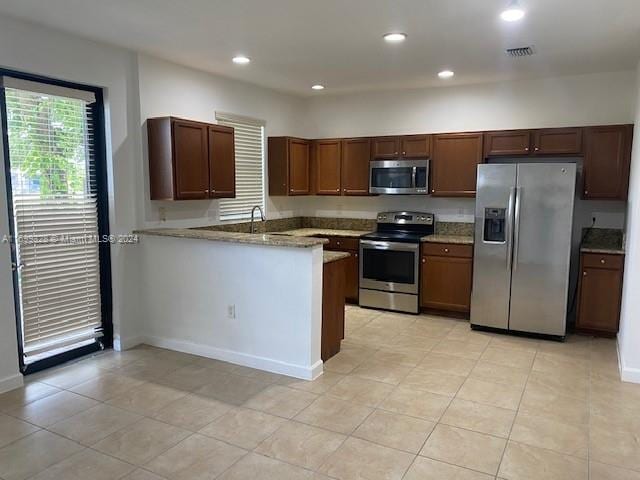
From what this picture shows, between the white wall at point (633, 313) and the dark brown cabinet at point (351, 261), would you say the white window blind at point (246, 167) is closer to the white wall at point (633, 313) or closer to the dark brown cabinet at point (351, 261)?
the dark brown cabinet at point (351, 261)

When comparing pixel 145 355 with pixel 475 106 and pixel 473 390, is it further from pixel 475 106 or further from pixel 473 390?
pixel 475 106

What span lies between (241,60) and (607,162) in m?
3.73

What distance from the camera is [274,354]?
12.4 ft

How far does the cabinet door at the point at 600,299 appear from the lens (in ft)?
14.7

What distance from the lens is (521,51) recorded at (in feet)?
13.0

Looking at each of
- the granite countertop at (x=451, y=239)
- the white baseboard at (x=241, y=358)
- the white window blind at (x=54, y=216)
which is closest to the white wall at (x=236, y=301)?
the white baseboard at (x=241, y=358)

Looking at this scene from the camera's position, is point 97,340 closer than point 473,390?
No

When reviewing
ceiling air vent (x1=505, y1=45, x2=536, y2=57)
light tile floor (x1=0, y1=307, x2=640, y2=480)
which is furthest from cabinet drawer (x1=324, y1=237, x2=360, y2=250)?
ceiling air vent (x1=505, y1=45, x2=536, y2=57)

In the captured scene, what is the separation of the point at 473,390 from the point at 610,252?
2.15 metres

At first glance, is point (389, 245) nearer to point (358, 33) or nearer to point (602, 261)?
point (602, 261)

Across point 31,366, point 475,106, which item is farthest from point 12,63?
point 475,106

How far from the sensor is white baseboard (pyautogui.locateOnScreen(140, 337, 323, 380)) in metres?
3.65

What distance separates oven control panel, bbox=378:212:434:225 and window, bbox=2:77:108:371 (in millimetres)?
3374

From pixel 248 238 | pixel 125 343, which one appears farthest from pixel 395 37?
pixel 125 343
